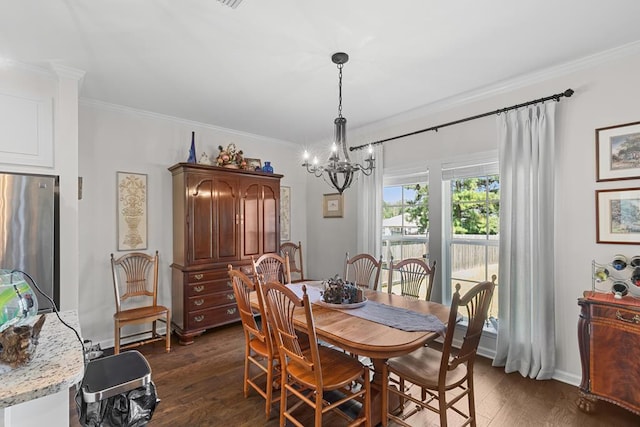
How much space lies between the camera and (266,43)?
7.57 feet

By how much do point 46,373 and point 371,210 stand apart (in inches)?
141

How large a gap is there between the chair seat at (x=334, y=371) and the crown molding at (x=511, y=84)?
110 inches

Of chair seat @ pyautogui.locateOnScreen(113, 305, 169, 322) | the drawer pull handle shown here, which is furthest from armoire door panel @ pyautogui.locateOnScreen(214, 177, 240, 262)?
the drawer pull handle

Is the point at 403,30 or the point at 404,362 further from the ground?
the point at 403,30

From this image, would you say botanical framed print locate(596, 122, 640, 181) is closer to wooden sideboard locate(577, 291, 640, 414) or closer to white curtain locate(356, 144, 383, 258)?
wooden sideboard locate(577, 291, 640, 414)

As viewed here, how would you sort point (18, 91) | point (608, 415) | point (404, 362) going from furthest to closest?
1. point (18, 91)
2. point (608, 415)
3. point (404, 362)

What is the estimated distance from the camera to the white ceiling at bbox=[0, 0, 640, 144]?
1.94 meters

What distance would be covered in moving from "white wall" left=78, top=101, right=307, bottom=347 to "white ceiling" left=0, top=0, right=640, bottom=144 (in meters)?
0.38

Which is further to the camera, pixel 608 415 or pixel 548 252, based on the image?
pixel 548 252

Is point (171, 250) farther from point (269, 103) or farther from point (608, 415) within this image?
point (608, 415)

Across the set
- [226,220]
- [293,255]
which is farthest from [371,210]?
[226,220]

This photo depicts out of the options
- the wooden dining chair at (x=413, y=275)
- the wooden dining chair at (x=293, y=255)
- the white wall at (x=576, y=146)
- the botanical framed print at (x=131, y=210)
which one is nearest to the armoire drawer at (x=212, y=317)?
the botanical framed print at (x=131, y=210)

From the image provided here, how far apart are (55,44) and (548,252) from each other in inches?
167

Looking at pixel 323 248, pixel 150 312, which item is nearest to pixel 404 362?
pixel 150 312
